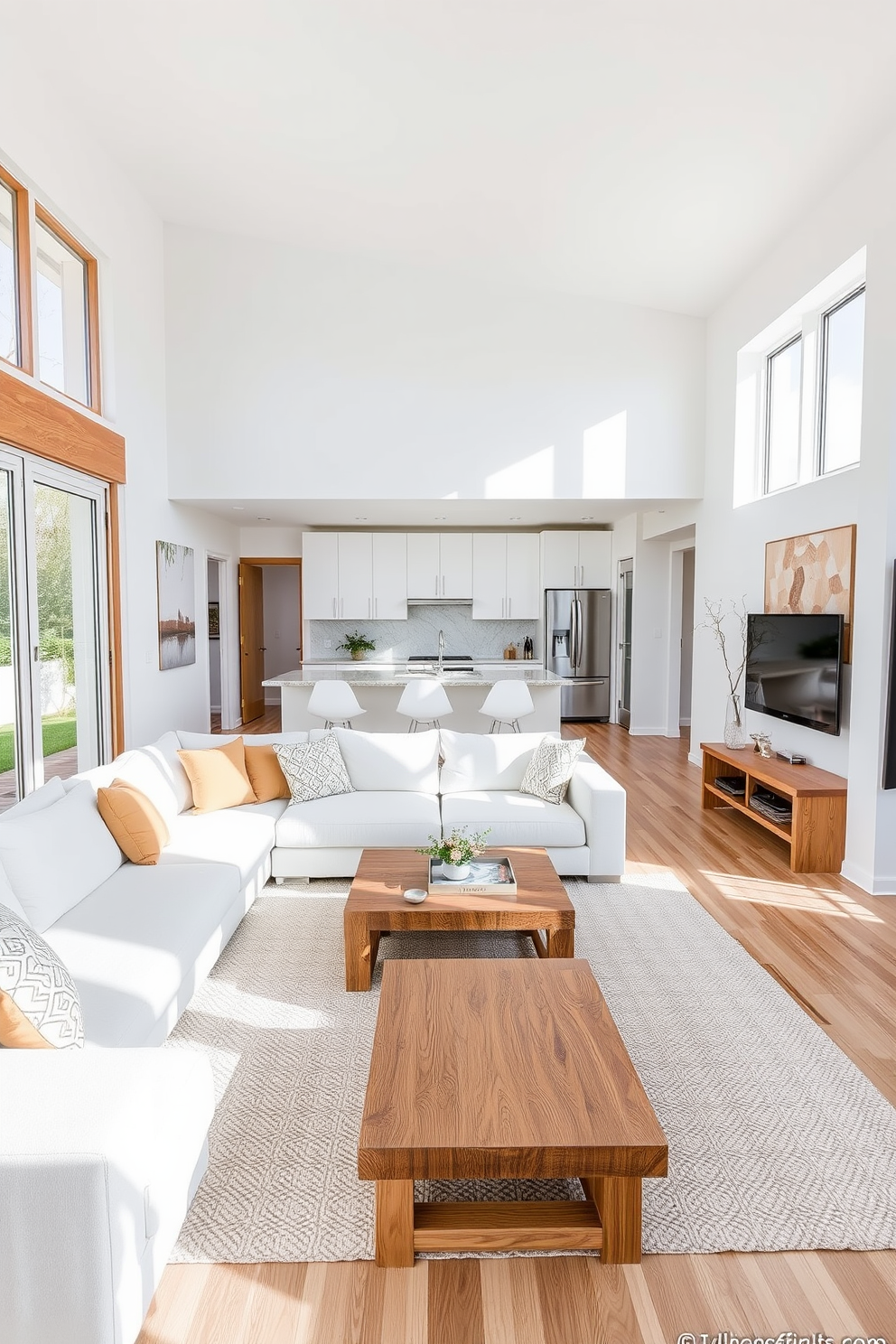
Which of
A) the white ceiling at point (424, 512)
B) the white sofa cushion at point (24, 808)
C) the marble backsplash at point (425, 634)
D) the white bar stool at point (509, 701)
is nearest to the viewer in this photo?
the white sofa cushion at point (24, 808)

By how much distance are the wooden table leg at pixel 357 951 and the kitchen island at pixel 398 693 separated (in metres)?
3.01

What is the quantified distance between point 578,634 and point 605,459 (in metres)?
2.63

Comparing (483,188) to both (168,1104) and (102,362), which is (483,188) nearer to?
(102,362)

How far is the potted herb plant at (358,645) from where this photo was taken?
363 inches

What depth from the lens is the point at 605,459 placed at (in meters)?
6.96

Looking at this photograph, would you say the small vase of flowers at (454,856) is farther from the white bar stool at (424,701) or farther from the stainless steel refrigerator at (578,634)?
the stainless steel refrigerator at (578,634)

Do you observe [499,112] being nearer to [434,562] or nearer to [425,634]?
[434,562]

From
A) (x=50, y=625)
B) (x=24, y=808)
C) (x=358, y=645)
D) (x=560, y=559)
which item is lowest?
(x=24, y=808)

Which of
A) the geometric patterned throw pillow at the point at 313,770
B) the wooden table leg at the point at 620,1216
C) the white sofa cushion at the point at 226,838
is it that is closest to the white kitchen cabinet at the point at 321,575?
the geometric patterned throw pillow at the point at 313,770

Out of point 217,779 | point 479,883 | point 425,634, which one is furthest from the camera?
point 425,634

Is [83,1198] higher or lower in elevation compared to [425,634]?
lower

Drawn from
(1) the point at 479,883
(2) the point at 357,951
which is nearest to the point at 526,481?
(1) the point at 479,883

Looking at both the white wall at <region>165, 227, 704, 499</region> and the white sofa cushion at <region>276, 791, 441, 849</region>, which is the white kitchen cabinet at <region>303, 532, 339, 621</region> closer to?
the white wall at <region>165, 227, 704, 499</region>

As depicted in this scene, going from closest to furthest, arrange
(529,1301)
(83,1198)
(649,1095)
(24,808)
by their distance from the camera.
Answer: (83,1198), (529,1301), (649,1095), (24,808)
